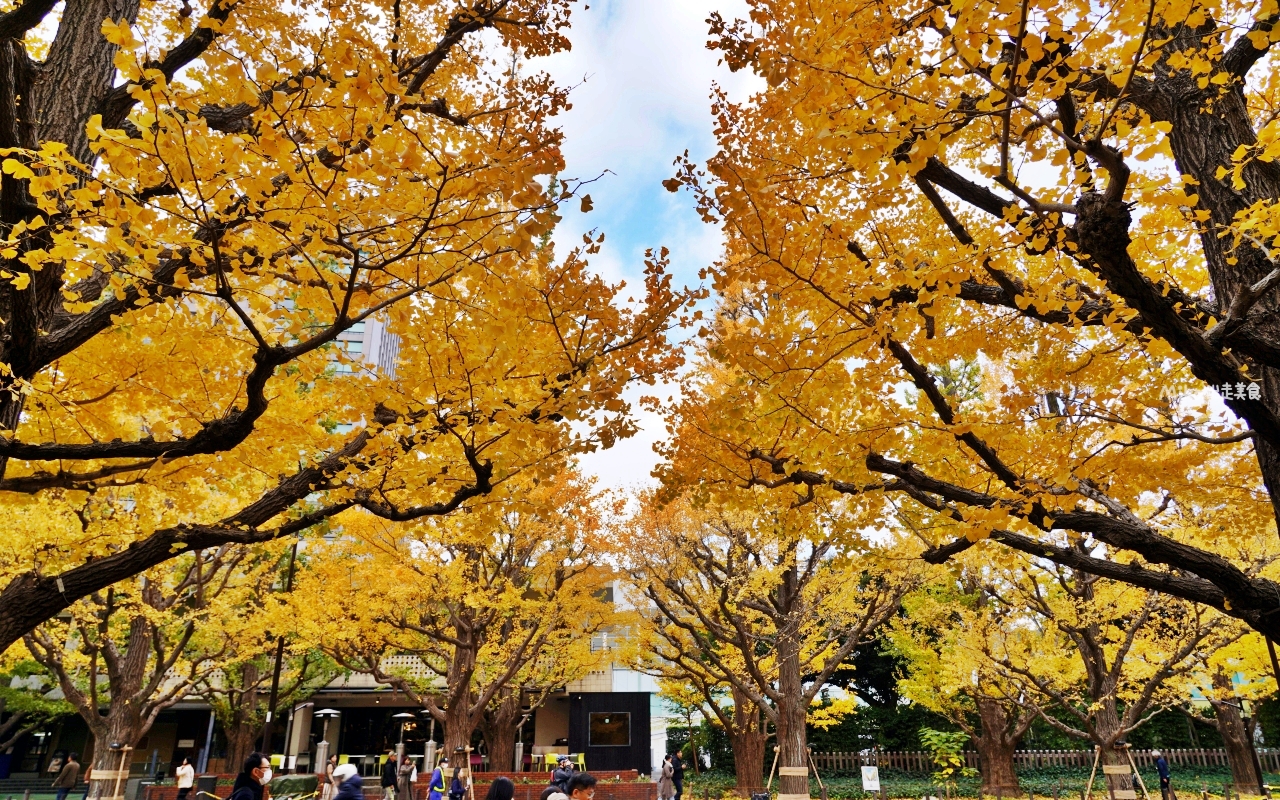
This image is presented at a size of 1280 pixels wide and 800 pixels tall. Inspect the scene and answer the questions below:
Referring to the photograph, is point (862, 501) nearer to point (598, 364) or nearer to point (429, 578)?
point (598, 364)

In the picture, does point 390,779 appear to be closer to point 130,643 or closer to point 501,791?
point 130,643

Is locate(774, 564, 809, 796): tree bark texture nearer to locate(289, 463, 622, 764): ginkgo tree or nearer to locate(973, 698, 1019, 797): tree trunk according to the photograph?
locate(289, 463, 622, 764): ginkgo tree

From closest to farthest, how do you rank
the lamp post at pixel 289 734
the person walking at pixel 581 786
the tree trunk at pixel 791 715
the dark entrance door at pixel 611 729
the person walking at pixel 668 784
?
1. the person walking at pixel 581 786
2. the tree trunk at pixel 791 715
3. the person walking at pixel 668 784
4. the lamp post at pixel 289 734
5. the dark entrance door at pixel 611 729

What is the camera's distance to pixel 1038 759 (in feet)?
71.3

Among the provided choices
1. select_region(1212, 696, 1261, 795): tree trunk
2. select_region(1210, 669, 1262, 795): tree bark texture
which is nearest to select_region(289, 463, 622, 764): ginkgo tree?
select_region(1210, 669, 1262, 795): tree bark texture

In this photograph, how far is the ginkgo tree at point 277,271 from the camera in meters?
3.12

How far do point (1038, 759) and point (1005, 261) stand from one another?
23.6 meters

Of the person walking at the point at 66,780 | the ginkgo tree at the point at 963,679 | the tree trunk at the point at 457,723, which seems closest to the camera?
the tree trunk at the point at 457,723

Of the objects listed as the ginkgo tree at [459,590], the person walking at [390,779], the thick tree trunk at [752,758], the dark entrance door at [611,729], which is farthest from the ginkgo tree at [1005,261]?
the dark entrance door at [611,729]

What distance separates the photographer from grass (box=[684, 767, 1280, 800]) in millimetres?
19156

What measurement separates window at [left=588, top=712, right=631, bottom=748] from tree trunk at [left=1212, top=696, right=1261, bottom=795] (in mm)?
17303

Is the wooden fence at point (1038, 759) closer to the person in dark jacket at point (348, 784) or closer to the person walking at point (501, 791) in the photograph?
the person walking at point (501, 791)

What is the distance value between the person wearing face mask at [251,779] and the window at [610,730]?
19.6 m

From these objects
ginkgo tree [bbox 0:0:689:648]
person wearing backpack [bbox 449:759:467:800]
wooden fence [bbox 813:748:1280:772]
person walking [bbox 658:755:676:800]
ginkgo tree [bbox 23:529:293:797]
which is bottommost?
wooden fence [bbox 813:748:1280:772]
